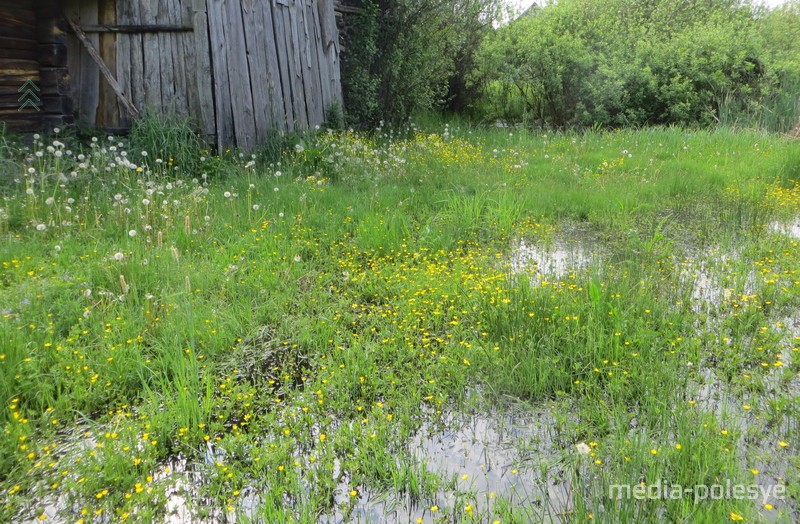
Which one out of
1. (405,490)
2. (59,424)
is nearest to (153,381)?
(59,424)

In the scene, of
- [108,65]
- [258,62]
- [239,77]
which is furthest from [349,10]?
[108,65]

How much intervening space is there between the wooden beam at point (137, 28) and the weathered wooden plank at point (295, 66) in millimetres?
1799

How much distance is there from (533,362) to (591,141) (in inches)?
310

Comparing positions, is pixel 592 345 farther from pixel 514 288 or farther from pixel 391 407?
pixel 391 407

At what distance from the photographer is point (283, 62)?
8.62m

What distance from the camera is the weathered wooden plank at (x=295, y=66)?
8805 mm

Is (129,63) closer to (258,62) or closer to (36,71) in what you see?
(36,71)

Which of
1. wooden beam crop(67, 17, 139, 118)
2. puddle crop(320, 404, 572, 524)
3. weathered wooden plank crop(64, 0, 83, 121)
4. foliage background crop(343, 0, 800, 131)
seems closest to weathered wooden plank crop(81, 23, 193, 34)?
wooden beam crop(67, 17, 139, 118)

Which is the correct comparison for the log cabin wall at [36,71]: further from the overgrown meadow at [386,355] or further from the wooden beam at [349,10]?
the wooden beam at [349,10]

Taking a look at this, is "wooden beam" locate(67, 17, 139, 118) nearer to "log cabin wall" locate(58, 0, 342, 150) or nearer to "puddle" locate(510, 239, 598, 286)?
"log cabin wall" locate(58, 0, 342, 150)

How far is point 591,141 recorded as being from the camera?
10.2 meters

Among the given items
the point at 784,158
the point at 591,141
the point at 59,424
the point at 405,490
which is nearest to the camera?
the point at 405,490

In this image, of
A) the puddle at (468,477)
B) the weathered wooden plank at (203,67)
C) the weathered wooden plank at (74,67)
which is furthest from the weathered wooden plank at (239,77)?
the puddle at (468,477)

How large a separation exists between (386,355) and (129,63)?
6.04 meters
